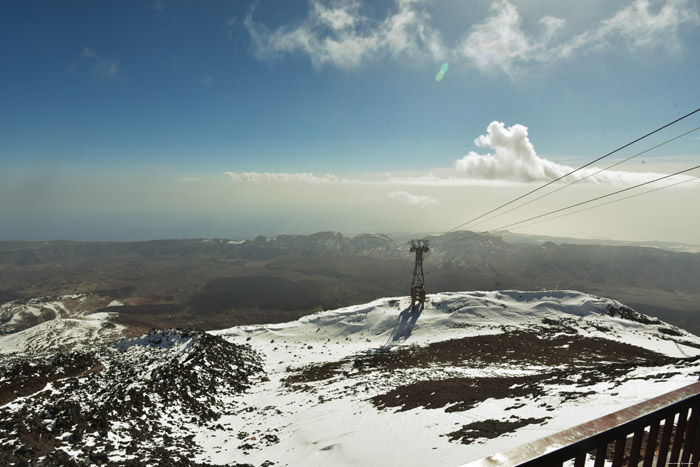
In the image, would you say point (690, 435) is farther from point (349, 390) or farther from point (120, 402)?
point (120, 402)

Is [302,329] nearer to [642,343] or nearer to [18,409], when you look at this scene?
[18,409]

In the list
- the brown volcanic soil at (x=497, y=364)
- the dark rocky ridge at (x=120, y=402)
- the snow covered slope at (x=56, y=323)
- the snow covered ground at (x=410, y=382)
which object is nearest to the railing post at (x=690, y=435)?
the snow covered ground at (x=410, y=382)

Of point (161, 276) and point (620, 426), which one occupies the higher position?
point (620, 426)

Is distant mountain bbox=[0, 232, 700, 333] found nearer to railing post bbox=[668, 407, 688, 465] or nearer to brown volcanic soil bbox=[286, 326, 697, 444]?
brown volcanic soil bbox=[286, 326, 697, 444]

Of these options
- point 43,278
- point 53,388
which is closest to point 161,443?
point 53,388

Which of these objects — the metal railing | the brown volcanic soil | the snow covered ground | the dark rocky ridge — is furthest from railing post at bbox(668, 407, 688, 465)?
the dark rocky ridge

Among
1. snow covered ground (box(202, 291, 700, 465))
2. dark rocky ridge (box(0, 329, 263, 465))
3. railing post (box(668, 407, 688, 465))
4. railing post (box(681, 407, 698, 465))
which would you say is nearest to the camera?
railing post (box(668, 407, 688, 465))

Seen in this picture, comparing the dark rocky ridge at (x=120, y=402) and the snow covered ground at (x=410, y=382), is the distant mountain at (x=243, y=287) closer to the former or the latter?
the snow covered ground at (x=410, y=382)
